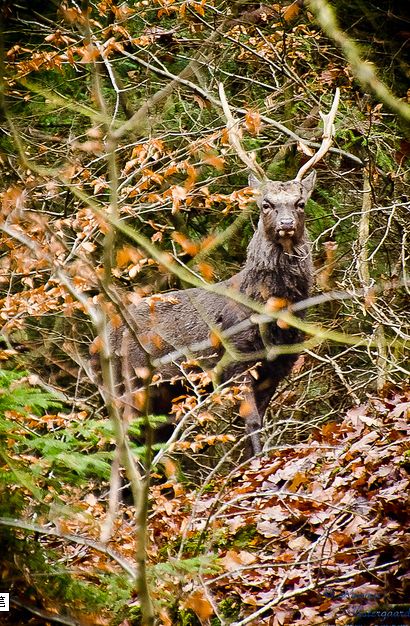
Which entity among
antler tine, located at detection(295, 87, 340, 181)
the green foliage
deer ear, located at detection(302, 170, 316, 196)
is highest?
the green foliage

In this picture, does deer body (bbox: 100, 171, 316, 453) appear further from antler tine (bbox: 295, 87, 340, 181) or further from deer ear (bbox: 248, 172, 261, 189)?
antler tine (bbox: 295, 87, 340, 181)

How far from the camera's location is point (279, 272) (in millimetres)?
9336

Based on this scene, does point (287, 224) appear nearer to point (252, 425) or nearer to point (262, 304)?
point (262, 304)

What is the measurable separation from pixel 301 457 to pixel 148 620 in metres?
3.97

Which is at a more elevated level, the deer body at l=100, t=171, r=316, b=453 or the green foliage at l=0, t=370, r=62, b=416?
the green foliage at l=0, t=370, r=62, b=416

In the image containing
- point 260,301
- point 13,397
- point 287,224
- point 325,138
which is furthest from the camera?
point 260,301

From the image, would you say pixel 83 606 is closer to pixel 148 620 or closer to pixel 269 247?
pixel 148 620

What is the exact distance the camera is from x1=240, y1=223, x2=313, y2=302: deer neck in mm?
9312

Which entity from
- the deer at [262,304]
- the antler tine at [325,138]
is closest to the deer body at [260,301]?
the deer at [262,304]

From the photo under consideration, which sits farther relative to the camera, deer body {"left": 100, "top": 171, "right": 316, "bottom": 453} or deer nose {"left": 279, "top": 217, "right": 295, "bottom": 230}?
deer body {"left": 100, "top": 171, "right": 316, "bottom": 453}

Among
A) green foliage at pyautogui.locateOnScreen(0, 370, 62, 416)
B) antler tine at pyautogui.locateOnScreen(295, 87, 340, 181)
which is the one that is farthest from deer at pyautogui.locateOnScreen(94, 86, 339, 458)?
green foliage at pyautogui.locateOnScreen(0, 370, 62, 416)

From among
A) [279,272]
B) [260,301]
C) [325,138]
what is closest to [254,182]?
[325,138]

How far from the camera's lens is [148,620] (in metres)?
3.50

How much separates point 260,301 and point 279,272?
391 millimetres
